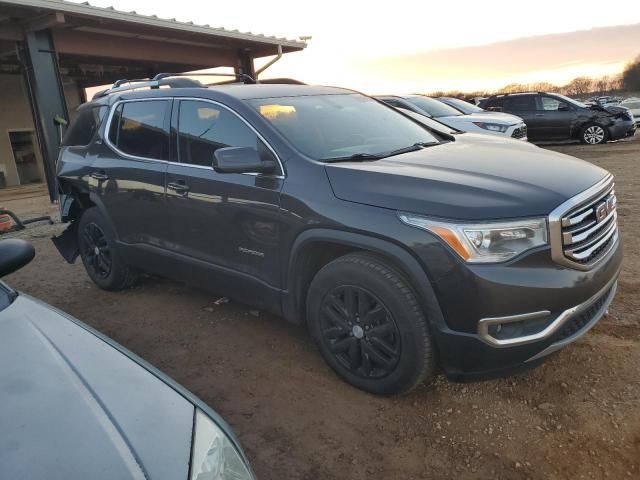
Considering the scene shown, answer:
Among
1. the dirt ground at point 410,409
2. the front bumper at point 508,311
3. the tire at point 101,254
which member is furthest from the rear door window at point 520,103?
the front bumper at point 508,311

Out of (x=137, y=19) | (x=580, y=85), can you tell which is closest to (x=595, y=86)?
(x=580, y=85)

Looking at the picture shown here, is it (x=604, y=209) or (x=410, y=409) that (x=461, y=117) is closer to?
(x=604, y=209)

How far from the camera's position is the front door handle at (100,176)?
14.6ft

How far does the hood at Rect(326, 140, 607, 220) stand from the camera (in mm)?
2441

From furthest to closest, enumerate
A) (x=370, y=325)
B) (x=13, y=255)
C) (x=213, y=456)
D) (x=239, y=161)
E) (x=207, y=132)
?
(x=207, y=132) → (x=239, y=161) → (x=370, y=325) → (x=13, y=255) → (x=213, y=456)

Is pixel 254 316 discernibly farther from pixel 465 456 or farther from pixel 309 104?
pixel 465 456

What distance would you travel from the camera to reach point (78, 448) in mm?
1367

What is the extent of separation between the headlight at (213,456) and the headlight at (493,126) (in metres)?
10.1

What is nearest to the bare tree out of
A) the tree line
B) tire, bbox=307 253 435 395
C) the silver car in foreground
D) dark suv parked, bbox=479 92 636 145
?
the tree line

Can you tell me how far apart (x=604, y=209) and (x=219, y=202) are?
7.68 feet

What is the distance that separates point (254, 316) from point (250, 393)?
110cm

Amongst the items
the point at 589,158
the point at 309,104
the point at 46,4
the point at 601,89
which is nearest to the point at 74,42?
the point at 46,4

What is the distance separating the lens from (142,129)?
165 inches

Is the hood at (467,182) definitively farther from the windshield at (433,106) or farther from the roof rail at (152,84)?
the windshield at (433,106)
